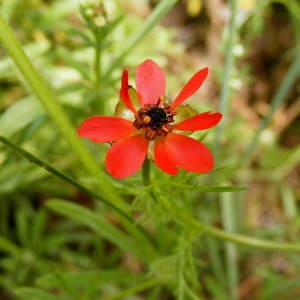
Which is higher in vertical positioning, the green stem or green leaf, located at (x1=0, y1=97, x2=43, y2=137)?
the green stem

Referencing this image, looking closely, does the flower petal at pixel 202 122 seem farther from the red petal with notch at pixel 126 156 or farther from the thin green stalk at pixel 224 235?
the thin green stalk at pixel 224 235

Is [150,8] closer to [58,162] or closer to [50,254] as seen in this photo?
[58,162]

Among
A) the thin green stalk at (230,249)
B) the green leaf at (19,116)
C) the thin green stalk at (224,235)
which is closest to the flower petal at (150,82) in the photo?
the thin green stalk at (224,235)

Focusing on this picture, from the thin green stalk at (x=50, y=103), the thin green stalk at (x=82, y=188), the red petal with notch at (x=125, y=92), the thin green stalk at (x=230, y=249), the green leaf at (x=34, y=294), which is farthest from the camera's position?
the thin green stalk at (x=230, y=249)

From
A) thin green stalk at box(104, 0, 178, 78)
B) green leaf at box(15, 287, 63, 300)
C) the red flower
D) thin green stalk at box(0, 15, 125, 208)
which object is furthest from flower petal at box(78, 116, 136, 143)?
green leaf at box(15, 287, 63, 300)

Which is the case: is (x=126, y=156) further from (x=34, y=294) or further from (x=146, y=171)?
(x=34, y=294)

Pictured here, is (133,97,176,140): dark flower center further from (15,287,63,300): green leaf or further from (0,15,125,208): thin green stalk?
(15,287,63,300): green leaf

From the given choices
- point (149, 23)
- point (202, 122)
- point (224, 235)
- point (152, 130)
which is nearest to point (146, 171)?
point (152, 130)
